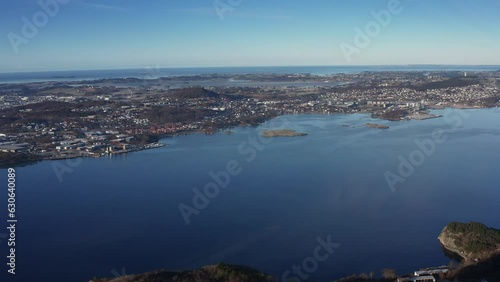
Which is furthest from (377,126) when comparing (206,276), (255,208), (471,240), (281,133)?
(206,276)

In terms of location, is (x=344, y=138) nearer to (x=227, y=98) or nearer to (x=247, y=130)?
(x=247, y=130)

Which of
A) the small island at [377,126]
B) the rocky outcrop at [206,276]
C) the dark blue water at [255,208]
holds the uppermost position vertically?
the rocky outcrop at [206,276]

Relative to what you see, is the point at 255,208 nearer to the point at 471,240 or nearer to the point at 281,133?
the point at 471,240

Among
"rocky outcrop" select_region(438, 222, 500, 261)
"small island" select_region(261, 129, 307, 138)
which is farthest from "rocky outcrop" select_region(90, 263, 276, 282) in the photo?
"small island" select_region(261, 129, 307, 138)

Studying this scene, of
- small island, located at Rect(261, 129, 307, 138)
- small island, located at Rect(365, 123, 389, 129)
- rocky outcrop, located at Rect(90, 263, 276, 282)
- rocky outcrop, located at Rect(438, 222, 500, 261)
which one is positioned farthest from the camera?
small island, located at Rect(365, 123, 389, 129)

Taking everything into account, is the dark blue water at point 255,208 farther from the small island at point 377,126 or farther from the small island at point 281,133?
the small island at point 377,126

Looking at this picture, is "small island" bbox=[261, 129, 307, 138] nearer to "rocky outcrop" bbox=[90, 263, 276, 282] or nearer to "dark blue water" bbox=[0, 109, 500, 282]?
"dark blue water" bbox=[0, 109, 500, 282]

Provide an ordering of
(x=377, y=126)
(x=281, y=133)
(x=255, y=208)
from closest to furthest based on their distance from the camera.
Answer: (x=255, y=208) < (x=281, y=133) < (x=377, y=126)

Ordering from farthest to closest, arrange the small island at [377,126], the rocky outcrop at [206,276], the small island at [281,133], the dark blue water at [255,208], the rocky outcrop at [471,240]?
the small island at [377,126]
the small island at [281,133]
the dark blue water at [255,208]
the rocky outcrop at [471,240]
the rocky outcrop at [206,276]

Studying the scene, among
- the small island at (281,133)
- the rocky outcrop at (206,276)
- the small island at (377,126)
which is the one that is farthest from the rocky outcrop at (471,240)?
the small island at (377,126)

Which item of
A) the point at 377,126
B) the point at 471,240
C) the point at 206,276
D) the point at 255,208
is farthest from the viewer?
the point at 377,126
